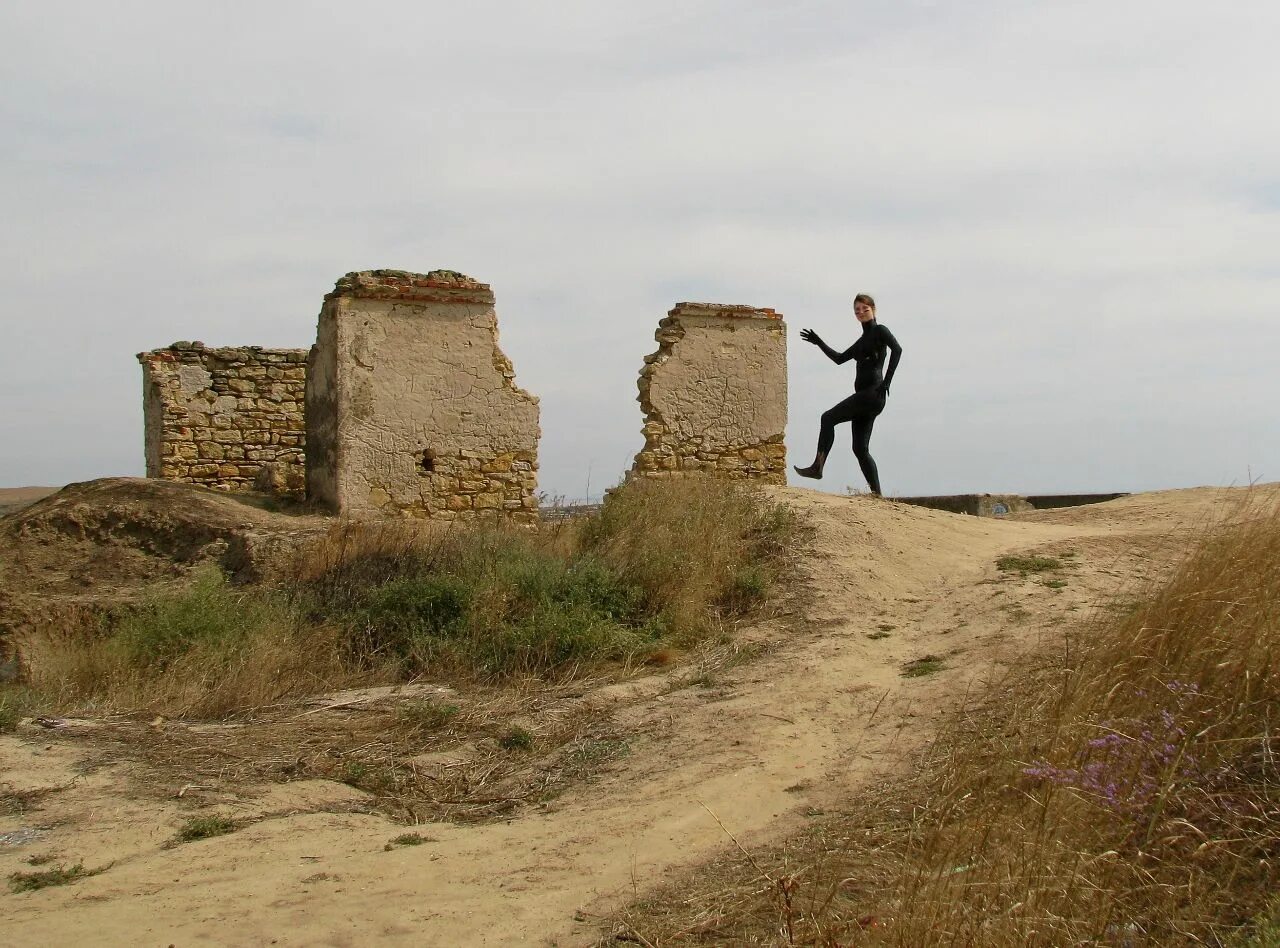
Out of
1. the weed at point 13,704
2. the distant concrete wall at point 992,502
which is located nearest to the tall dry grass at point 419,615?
the weed at point 13,704

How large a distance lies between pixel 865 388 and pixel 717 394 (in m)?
1.69

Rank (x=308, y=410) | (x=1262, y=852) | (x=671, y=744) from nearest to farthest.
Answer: (x=1262, y=852)
(x=671, y=744)
(x=308, y=410)

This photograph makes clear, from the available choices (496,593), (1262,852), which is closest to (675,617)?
(496,593)

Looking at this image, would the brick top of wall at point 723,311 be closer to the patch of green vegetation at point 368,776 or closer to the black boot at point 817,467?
the black boot at point 817,467

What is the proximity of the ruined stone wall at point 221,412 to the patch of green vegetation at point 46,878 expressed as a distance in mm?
9861

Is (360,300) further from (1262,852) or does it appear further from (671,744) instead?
(1262,852)

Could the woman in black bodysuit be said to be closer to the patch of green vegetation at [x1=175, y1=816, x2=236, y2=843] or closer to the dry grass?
the dry grass

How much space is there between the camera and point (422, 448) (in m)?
10.5

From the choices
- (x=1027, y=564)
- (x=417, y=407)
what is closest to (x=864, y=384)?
(x=1027, y=564)

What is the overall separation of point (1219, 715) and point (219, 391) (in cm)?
1281

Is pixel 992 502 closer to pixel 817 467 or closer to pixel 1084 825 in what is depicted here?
pixel 817 467

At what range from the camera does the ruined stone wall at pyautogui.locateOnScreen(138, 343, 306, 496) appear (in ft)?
48.1

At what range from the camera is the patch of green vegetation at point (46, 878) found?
4.68 m

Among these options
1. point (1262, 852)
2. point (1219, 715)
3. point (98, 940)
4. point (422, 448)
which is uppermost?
point (422, 448)
